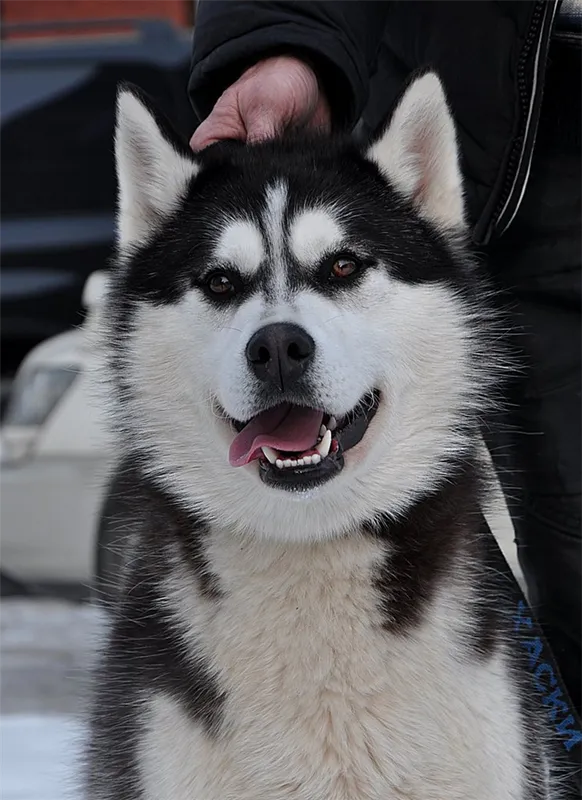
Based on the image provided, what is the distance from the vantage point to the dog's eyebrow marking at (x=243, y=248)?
2.39 m

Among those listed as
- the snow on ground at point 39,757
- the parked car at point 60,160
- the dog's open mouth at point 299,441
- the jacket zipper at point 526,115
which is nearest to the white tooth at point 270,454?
the dog's open mouth at point 299,441

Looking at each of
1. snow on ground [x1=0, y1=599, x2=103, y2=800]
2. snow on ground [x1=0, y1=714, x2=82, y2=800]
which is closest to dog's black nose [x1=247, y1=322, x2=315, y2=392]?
snow on ground [x1=0, y1=599, x2=103, y2=800]

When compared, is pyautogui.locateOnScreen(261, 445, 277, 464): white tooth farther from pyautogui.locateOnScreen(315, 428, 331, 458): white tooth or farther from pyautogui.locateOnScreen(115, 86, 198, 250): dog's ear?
pyautogui.locateOnScreen(115, 86, 198, 250): dog's ear

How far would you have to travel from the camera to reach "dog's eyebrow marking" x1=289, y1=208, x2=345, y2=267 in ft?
7.84

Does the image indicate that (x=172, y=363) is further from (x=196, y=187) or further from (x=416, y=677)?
(x=416, y=677)

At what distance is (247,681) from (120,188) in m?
1.04

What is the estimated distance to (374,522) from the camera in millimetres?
2424

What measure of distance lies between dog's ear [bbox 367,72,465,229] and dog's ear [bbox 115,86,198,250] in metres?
0.39

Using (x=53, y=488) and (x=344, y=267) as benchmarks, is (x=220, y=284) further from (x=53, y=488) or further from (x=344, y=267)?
(x=53, y=488)

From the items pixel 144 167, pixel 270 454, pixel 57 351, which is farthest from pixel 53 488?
pixel 270 454

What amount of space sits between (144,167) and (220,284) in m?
0.36

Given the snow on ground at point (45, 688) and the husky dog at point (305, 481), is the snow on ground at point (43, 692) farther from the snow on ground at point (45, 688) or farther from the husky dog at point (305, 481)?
the husky dog at point (305, 481)

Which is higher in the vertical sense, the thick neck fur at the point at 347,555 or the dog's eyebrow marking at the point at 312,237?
the dog's eyebrow marking at the point at 312,237

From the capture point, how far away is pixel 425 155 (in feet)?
8.43
